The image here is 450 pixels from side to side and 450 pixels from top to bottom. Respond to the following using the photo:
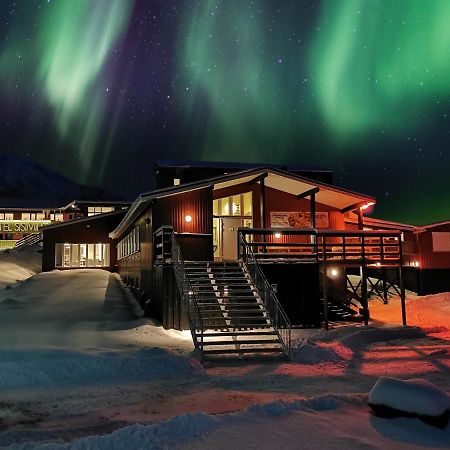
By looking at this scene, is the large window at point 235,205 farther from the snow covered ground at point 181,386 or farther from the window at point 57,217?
the window at point 57,217

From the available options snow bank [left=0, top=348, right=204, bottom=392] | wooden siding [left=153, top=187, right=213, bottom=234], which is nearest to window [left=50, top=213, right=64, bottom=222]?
wooden siding [left=153, top=187, right=213, bottom=234]

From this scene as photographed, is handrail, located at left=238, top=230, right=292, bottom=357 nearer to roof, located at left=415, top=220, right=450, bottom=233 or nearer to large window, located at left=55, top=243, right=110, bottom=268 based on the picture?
roof, located at left=415, top=220, right=450, bottom=233

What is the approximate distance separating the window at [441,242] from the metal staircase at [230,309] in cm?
2124

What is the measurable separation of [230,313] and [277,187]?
943cm

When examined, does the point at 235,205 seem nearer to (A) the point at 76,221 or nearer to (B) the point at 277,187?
(B) the point at 277,187

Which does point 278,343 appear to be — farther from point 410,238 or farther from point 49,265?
point 49,265

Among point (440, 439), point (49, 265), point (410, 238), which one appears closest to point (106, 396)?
point (440, 439)

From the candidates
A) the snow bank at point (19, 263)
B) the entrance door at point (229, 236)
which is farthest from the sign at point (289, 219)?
the snow bank at point (19, 263)

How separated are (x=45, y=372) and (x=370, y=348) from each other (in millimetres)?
9301

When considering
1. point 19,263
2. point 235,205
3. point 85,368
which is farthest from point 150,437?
point 19,263

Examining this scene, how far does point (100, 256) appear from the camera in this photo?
39938 millimetres

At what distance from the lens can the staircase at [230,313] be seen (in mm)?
12469

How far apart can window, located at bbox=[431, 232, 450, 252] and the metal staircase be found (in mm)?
21237

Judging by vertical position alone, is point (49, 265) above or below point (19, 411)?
above
